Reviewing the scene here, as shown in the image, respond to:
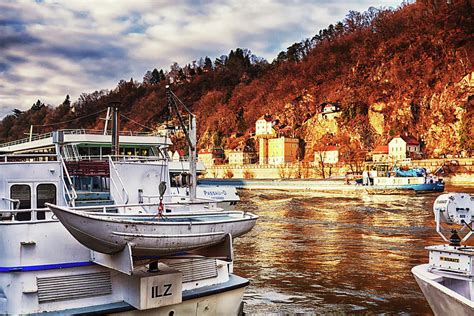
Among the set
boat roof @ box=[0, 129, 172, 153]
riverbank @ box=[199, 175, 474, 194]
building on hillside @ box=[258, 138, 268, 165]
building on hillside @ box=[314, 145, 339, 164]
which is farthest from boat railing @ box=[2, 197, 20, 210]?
building on hillside @ box=[258, 138, 268, 165]

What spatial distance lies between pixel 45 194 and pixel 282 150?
12048cm

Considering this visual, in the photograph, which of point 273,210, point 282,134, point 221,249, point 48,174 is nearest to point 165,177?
point 48,174

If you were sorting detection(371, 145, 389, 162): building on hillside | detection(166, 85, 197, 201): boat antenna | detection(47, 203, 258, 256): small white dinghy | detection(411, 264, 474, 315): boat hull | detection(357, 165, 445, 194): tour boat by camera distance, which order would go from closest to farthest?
detection(47, 203, 258, 256): small white dinghy → detection(411, 264, 474, 315): boat hull → detection(166, 85, 197, 201): boat antenna → detection(357, 165, 445, 194): tour boat → detection(371, 145, 389, 162): building on hillside

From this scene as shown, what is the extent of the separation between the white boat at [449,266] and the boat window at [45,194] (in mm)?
7904

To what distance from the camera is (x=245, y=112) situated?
169 metres

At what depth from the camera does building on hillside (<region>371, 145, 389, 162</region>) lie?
109m

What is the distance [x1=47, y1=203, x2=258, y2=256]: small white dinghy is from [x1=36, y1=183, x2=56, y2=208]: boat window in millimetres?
2827

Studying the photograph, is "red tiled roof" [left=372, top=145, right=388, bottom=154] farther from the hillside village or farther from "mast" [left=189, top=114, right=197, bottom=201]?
"mast" [left=189, top=114, right=197, bottom=201]

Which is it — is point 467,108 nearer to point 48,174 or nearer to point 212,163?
point 212,163

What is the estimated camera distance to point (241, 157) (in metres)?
138

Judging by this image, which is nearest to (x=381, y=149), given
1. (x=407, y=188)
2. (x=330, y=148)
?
(x=330, y=148)

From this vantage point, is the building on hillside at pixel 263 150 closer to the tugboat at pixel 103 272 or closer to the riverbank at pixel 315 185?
the riverbank at pixel 315 185

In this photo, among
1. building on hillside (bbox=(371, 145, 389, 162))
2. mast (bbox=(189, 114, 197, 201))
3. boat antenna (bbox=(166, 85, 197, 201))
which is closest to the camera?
mast (bbox=(189, 114, 197, 201))

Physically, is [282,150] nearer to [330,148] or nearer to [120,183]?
[330,148]
